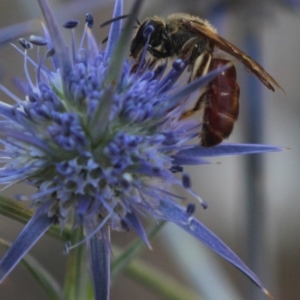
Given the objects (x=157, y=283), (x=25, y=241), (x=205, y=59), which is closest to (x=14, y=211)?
(x=25, y=241)

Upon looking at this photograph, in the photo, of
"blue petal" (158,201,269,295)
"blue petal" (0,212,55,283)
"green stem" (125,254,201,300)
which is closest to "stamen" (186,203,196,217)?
"blue petal" (158,201,269,295)

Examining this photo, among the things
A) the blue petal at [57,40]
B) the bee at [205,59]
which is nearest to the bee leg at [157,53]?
the bee at [205,59]

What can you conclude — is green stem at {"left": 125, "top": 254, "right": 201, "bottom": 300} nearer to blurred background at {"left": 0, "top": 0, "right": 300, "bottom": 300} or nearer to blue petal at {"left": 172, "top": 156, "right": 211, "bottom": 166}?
blurred background at {"left": 0, "top": 0, "right": 300, "bottom": 300}

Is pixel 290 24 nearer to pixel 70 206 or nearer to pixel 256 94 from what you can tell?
pixel 256 94

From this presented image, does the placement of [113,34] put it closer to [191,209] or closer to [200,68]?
[200,68]

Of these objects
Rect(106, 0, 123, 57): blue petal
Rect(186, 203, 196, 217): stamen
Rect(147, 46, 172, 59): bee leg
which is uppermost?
Rect(147, 46, 172, 59): bee leg

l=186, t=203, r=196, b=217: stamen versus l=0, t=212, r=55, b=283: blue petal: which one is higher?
l=186, t=203, r=196, b=217: stamen

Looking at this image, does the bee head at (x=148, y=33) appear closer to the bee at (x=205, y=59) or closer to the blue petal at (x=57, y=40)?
the bee at (x=205, y=59)

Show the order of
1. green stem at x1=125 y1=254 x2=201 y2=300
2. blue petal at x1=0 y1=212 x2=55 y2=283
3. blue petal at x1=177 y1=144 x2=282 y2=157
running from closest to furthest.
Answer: blue petal at x1=0 y1=212 x2=55 y2=283, blue petal at x1=177 y1=144 x2=282 y2=157, green stem at x1=125 y1=254 x2=201 y2=300
